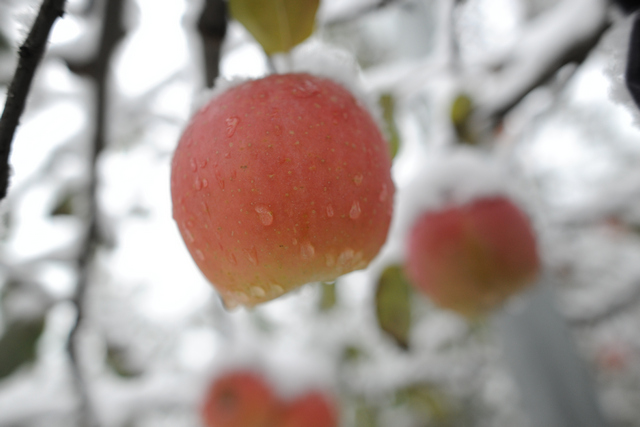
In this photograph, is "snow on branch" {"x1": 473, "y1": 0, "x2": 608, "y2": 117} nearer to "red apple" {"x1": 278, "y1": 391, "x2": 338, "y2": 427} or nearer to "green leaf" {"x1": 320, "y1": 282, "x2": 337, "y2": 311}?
"green leaf" {"x1": 320, "y1": 282, "x2": 337, "y2": 311}

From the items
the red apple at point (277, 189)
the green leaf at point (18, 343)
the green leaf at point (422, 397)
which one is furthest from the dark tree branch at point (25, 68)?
the green leaf at point (422, 397)

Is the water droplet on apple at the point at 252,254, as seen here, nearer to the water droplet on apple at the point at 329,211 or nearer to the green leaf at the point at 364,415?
the water droplet on apple at the point at 329,211

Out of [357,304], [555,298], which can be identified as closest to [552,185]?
[357,304]

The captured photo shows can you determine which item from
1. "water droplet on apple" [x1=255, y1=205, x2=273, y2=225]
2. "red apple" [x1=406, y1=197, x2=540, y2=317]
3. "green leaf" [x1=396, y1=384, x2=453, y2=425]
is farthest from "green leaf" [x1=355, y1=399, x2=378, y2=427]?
"water droplet on apple" [x1=255, y1=205, x2=273, y2=225]

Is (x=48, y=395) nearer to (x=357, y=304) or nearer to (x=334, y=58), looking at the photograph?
(x=334, y=58)

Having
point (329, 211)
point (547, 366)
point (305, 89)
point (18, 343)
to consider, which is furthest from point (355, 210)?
point (547, 366)

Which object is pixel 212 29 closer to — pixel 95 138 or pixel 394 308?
pixel 95 138

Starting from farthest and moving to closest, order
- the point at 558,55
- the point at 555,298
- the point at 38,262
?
the point at 555,298 < the point at 38,262 < the point at 558,55

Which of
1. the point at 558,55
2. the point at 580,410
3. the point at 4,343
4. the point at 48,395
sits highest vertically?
the point at 558,55
